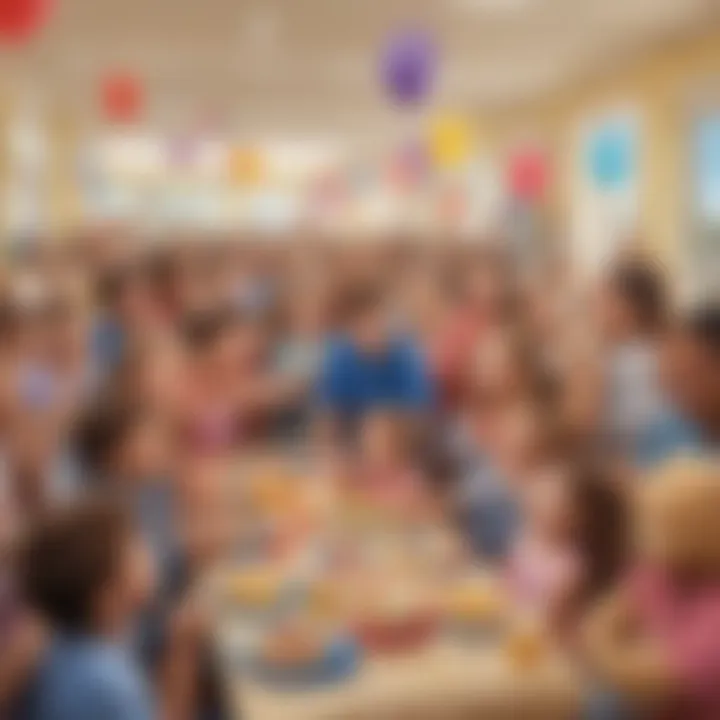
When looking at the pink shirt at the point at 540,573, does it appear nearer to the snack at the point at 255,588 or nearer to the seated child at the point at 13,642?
the snack at the point at 255,588

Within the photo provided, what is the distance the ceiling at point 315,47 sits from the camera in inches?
153

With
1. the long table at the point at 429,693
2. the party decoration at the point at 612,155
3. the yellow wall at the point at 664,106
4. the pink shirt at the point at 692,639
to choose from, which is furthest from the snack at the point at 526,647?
the party decoration at the point at 612,155

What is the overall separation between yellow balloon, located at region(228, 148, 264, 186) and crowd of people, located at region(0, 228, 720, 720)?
12.1 feet

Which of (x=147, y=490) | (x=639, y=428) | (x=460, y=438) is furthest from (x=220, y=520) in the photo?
(x=639, y=428)

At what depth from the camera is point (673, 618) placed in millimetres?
1382

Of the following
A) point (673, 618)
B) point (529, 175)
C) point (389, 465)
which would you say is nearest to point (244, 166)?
point (529, 175)

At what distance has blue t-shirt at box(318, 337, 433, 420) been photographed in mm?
2621

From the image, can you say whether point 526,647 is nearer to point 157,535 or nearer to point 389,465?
point 157,535

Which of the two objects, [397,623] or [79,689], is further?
[397,623]

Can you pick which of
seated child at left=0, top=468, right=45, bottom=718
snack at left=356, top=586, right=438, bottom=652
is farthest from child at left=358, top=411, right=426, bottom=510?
seated child at left=0, top=468, right=45, bottom=718

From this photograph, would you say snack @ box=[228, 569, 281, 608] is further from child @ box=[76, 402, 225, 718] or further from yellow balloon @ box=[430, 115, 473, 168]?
yellow balloon @ box=[430, 115, 473, 168]

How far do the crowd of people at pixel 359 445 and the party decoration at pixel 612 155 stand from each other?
1.81m

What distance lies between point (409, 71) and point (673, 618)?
5.75ft

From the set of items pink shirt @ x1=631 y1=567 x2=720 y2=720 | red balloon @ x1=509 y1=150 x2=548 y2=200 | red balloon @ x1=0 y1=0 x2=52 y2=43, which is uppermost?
red balloon @ x1=509 y1=150 x2=548 y2=200
